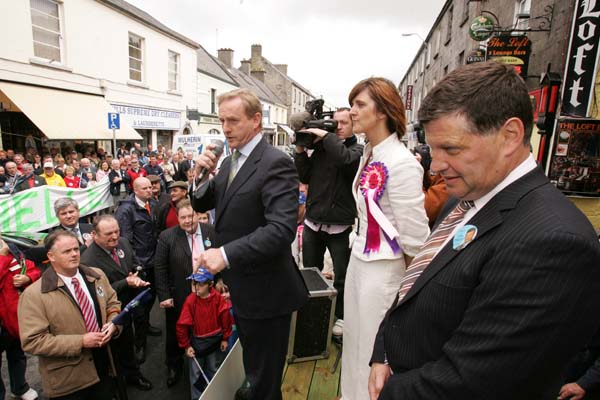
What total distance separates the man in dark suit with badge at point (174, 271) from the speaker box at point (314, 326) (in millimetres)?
1128

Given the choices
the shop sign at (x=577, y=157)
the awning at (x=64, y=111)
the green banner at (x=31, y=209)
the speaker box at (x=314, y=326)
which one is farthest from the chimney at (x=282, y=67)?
the speaker box at (x=314, y=326)

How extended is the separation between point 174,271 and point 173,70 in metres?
16.7

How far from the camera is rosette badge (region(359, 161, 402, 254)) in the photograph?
5.89 ft

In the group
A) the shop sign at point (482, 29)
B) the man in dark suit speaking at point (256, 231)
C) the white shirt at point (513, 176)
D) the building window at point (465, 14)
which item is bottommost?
the man in dark suit speaking at point (256, 231)

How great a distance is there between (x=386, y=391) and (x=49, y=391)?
7.65ft

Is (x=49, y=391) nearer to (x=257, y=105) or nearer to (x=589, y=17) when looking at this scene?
(x=257, y=105)

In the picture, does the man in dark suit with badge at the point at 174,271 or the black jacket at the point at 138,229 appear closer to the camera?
the man in dark suit with badge at the point at 174,271

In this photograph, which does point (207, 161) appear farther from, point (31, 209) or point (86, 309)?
point (31, 209)

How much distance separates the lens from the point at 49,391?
7.39ft

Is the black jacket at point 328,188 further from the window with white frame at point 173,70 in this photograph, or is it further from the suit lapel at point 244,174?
the window with white frame at point 173,70

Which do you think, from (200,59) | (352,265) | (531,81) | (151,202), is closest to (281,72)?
(200,59)

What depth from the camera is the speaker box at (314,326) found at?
8.91 ft

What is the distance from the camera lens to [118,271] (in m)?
3.17

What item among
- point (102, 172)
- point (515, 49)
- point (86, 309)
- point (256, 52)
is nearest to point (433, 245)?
point (86, 309)
